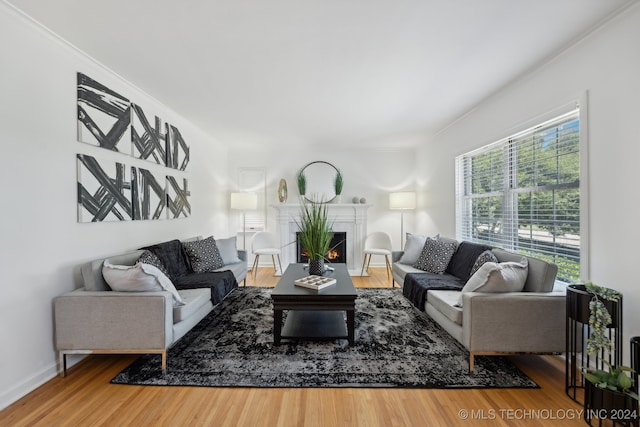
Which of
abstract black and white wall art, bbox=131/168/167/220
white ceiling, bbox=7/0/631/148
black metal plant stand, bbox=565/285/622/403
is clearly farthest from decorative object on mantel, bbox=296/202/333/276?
black metal plant stand, bbox=565/285/622/403

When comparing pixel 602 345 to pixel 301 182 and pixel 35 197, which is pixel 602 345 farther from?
pixel 301 182

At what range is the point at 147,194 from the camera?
311 centimetres

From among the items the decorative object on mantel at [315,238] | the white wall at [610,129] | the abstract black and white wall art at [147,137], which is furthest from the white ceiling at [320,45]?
the decorative object on mantel at [315,238]

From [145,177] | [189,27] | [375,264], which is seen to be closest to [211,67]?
[189,27]

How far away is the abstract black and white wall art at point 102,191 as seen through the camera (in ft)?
7.47

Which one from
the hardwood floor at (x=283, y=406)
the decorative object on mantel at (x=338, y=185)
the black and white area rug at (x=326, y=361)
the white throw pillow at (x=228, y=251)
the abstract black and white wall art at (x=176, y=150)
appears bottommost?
the hardwood floor at (x=283, y=406)

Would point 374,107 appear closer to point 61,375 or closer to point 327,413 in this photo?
point 327,413

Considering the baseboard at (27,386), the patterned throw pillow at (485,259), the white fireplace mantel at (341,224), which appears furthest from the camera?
the white fireplace mantel at (341,224)

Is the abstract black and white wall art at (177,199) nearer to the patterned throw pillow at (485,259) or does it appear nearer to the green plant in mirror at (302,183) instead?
the green plant in mirror at (302,183)

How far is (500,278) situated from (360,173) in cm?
383

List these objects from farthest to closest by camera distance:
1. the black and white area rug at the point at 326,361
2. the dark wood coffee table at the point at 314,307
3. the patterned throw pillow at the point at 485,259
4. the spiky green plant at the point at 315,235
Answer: the spiky green plant at the point at 315,235 < the patterned throw pillow at the point at 485,259 < the dark wood coffee table at the point at 314,307 < the black and white area rug at the point at 326,361

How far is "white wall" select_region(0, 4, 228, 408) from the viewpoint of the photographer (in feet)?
5.80

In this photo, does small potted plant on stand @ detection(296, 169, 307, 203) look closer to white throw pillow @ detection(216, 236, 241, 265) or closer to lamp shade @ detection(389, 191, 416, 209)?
lamp shade @ detection(389, 191, 416, 209)

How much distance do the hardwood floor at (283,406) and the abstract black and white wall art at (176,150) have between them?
2.51 metres
